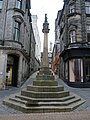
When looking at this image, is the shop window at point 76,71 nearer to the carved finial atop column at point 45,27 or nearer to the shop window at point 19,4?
the carved finial atop column at point 45,27

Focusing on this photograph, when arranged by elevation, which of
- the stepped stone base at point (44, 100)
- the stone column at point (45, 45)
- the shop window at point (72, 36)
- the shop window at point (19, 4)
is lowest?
the stepped stone base at point (44, 100)

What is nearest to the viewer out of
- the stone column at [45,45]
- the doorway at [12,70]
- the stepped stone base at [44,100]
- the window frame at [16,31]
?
the stepped stone base at [44,100]

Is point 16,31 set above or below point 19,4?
below

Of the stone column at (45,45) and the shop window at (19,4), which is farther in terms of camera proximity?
the shop window at (19,4)

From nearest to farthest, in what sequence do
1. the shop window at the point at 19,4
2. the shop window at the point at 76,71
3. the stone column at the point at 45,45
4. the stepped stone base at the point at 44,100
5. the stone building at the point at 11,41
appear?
1. the stepped stone base at the point at 44,100
2. the stone column at the point at 45,45
3. the stone building at the point at 11,41
4. the shop window at the point at 76,71
5. the shop window at the point at 19,4

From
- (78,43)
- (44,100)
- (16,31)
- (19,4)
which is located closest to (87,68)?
(78,43)

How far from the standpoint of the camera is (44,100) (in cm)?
802

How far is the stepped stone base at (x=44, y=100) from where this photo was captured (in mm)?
7176

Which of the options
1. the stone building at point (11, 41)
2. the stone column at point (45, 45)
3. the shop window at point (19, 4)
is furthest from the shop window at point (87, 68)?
the shop window at point (19, 4)

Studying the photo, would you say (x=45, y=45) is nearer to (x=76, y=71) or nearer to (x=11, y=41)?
(x=11, y=41)

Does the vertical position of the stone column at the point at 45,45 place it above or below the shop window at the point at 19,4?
below

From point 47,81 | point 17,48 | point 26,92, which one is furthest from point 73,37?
point 26,92

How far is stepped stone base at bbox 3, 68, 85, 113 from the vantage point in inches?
283

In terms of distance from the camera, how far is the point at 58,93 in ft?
28.7
